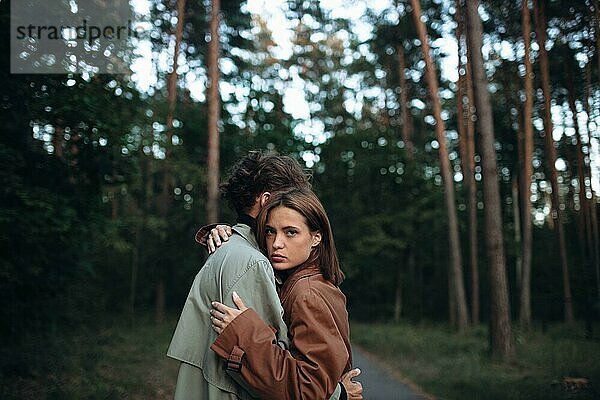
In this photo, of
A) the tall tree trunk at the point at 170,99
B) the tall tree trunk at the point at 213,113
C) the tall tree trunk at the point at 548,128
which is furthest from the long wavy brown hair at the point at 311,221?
the tall tree trunk at the point at 170,99

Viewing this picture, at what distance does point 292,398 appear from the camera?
2.35 metres

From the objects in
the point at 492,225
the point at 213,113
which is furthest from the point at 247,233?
the point at 213,113

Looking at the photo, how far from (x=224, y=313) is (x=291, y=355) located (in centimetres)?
29

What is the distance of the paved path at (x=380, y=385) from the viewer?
1041cm

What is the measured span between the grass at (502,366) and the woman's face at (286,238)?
7897 millimetres

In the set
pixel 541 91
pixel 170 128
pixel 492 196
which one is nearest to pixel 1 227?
pixel 492 196

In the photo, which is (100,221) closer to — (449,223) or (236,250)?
(236,250)

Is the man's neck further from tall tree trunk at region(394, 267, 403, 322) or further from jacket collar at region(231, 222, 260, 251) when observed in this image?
tall tree trunk at region(394, 267, 403, 322)

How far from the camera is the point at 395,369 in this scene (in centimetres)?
1398

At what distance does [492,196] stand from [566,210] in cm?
1894

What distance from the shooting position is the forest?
9.78 metres

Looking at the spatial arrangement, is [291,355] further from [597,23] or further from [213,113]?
[213,113]

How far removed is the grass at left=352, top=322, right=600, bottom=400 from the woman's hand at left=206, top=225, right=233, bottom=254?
26.0ft

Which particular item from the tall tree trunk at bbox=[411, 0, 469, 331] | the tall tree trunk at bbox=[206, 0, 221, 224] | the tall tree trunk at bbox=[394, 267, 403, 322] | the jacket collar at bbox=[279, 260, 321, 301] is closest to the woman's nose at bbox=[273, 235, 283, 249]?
the jacket collar at bbox=[279, 260, 321, 301]
